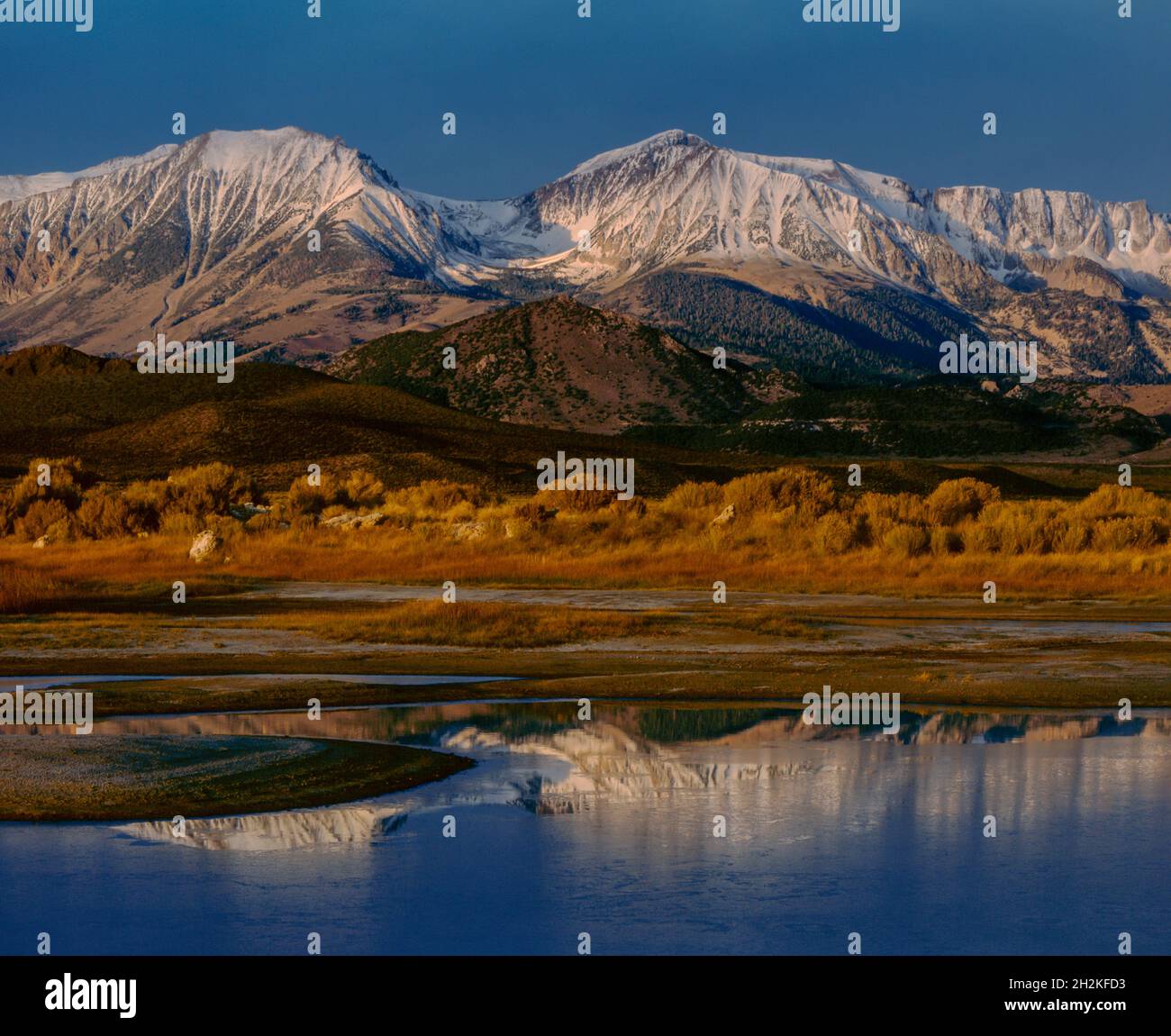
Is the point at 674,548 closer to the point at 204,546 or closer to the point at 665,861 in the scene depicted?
the point at 204,546

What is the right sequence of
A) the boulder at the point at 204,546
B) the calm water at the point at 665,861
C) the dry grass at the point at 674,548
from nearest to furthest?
the calm water at the point at 665,861, the dry grass at the point at 674,548, the boulder at the point at 204,546

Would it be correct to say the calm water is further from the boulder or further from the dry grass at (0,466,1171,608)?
the boulder

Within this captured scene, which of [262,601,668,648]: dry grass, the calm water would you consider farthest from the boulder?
the calm water

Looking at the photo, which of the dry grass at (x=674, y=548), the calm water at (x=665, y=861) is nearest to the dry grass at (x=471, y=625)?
the dry grass at (x=674, y=548)

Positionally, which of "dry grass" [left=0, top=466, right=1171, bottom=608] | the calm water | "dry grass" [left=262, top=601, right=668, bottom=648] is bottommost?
the calm water

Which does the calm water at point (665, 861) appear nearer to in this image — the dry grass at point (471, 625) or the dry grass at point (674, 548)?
the dry grass at point (471, 625)

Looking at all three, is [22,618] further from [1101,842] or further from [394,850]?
[1101,842]

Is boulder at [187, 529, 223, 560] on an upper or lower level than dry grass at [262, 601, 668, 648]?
upper

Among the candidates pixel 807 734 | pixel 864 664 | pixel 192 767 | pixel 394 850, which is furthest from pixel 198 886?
pixel 864 664
